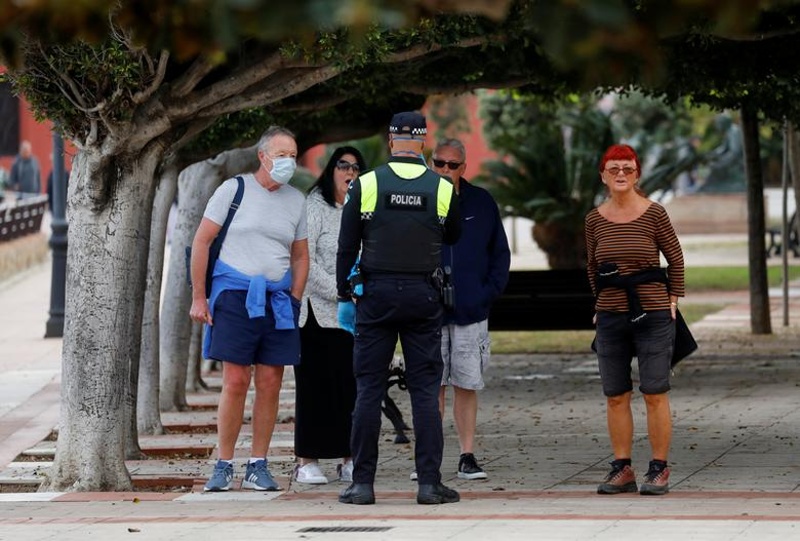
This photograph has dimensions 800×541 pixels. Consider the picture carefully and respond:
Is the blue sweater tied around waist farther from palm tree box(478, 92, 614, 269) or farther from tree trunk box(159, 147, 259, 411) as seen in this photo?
palm tree box(478, 92, 614, 269)

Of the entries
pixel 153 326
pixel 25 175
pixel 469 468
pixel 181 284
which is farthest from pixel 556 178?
pixel 25 175

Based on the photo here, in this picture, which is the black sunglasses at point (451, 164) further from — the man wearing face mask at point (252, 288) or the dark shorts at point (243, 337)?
the dark shorts at point (243, 337)

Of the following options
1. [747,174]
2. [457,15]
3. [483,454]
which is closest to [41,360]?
[747,174]

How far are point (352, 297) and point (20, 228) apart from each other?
23907mm

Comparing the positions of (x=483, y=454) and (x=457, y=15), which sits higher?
(x=457, y=15)

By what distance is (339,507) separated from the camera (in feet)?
25.5

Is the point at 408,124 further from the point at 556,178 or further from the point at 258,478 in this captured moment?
the point at 556,178

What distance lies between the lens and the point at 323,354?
8812 mm

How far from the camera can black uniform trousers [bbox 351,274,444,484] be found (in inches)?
301

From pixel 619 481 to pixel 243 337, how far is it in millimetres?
2019

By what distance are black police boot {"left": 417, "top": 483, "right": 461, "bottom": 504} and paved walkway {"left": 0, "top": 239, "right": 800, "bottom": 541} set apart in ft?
0.27

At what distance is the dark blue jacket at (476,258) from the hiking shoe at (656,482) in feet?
4.16

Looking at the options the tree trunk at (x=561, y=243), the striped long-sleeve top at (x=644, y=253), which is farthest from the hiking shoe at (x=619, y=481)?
the tree trunk at (x=561, y=243)

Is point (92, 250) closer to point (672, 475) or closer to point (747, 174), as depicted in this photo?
point (672, 475)
